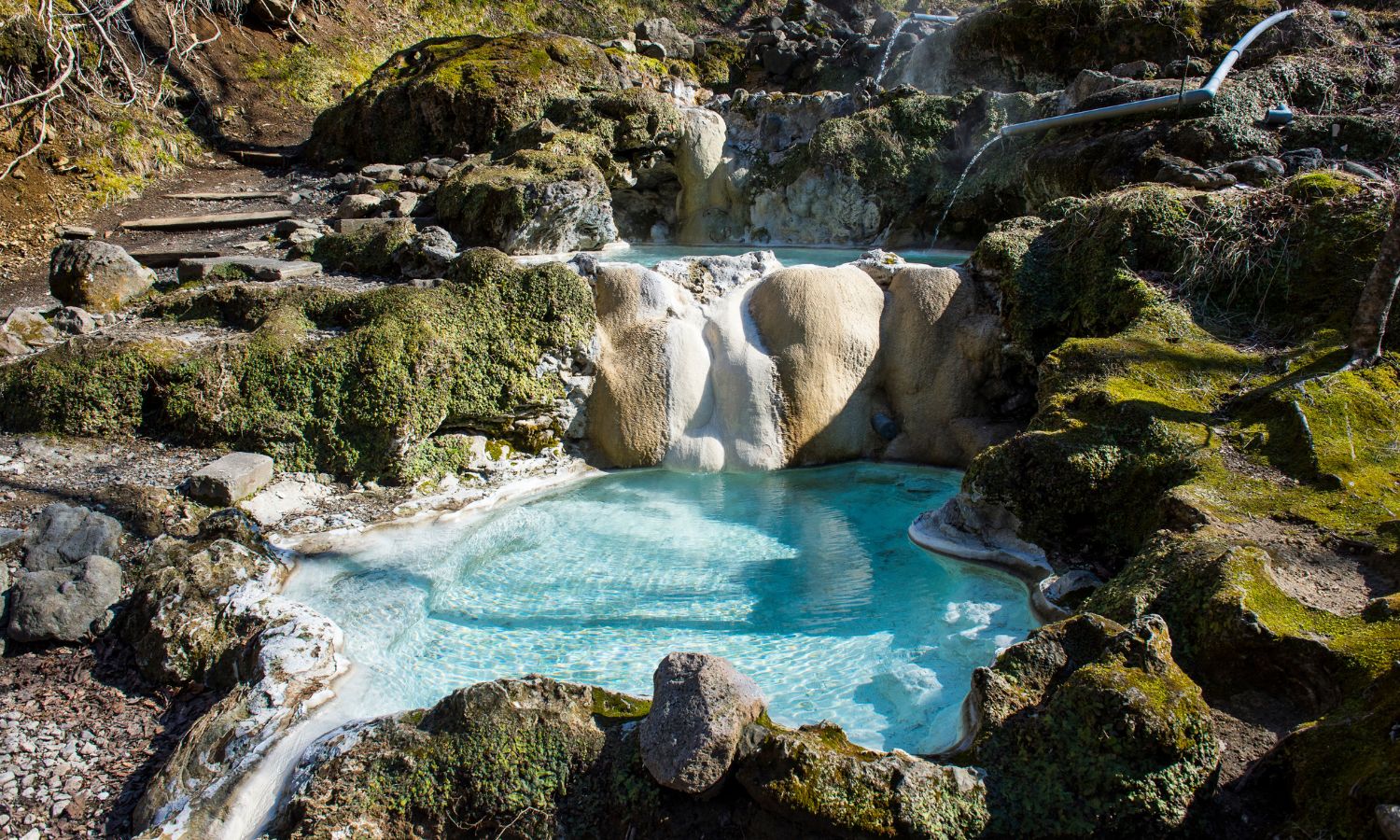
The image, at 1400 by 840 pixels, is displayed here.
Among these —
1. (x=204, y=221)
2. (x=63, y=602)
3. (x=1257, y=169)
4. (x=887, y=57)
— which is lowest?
(x=63, y=602)

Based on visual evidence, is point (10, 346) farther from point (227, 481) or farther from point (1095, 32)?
point (1095, 32)

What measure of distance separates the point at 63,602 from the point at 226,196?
1071 cm

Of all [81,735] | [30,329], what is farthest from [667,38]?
[81,735]

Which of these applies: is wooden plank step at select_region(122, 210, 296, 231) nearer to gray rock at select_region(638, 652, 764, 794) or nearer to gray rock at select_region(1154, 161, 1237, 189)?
gray rock at select_region(1154, 161, 1237, 189)

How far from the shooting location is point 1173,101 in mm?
9844

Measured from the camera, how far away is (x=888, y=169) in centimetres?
1449

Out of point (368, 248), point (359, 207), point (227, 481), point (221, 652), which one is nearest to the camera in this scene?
point (221, 652)

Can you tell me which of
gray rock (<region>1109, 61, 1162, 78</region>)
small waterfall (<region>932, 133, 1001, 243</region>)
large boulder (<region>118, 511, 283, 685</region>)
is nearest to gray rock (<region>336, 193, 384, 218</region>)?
large boulder (<region>118, 511, 283, 685</region>)

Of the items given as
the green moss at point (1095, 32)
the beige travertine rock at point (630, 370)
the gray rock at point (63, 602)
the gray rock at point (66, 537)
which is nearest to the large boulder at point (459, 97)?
the beige travertine rock at point (630, 370)

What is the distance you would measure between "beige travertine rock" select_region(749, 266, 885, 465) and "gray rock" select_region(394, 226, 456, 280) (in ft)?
12.3

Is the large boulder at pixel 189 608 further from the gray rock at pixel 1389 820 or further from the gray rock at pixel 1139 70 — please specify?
the gray rock at pixel 1139 70

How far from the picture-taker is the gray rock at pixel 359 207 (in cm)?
1254

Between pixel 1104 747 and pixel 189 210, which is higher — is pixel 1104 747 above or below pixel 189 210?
below

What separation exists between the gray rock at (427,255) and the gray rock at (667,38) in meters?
12.4
